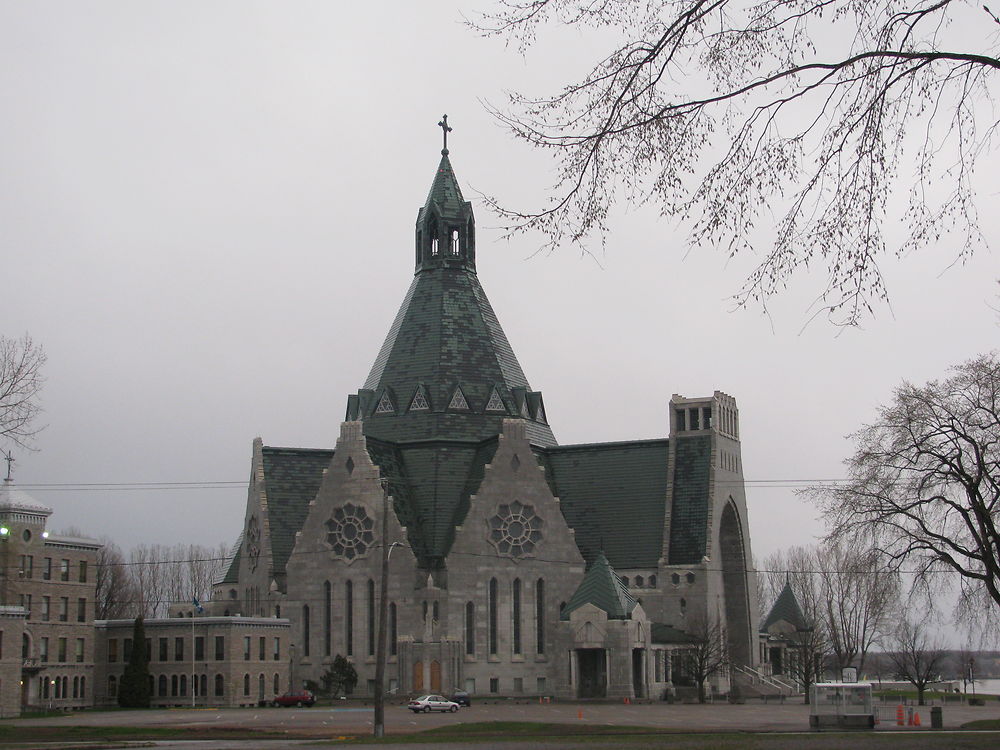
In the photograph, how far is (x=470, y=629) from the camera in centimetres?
8300

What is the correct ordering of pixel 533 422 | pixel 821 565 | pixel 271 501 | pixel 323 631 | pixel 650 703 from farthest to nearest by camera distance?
pixel 821 565
pixel 533 422
pixel 271 501
pixel 323 631
pixel 650 703

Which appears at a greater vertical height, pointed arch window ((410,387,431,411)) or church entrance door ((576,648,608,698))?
pointed arch window ((410,387,431,411))

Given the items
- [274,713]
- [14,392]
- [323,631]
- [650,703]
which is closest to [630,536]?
[650,703]

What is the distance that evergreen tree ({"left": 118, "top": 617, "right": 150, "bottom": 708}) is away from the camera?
244 feet

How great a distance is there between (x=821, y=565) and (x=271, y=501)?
2275 inches

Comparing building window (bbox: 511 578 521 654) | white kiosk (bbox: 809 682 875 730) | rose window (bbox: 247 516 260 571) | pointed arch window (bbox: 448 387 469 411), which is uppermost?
pointed arch window (bbox: 448 387 469 411)

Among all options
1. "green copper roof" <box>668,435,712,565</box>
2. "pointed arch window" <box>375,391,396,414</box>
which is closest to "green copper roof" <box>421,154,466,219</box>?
"pointed arch window" <box>375,391,396,414</box>

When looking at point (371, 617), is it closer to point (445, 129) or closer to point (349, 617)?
point (349, 617)

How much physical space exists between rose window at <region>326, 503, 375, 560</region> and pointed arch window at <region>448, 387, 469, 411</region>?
11142 mm

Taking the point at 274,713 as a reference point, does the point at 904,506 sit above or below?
above

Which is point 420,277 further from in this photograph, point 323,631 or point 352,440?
point 323,631

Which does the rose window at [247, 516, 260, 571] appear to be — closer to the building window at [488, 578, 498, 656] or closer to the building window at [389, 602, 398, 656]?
the building window at [389, 602, 398, 656]

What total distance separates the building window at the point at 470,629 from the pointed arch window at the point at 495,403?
15.1 meters

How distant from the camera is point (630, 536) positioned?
9025 centimetres
